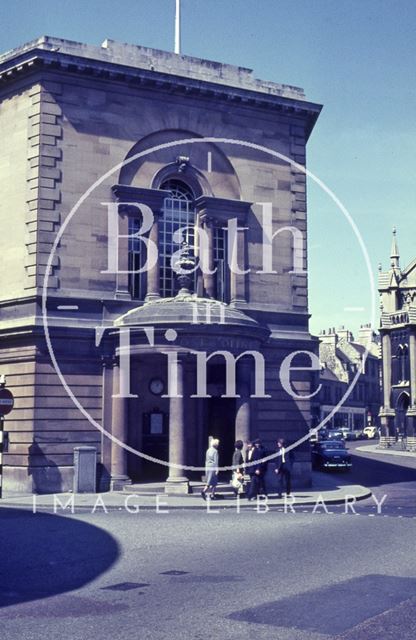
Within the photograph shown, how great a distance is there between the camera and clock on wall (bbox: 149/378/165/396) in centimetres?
2862

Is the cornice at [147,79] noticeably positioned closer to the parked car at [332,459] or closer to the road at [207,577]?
the road at [207,577]

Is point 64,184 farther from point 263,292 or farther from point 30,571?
point 30,571

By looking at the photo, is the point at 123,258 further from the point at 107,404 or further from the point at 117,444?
the point at 117,444

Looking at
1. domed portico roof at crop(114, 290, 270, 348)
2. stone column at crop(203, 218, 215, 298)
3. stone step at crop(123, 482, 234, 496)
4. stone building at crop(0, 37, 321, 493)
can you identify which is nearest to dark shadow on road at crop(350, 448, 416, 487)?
stone building at crop(0, 37, 321, 493)

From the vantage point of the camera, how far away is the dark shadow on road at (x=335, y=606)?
912 centimetres

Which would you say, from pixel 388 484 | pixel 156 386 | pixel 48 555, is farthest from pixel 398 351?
pixel 48 555

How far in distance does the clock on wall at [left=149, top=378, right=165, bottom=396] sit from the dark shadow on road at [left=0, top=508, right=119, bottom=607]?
384 inches

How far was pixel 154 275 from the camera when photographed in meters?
28.5

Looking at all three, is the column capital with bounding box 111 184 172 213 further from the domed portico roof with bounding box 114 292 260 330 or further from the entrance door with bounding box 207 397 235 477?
the entrance door with bounding box 207 397 235 477

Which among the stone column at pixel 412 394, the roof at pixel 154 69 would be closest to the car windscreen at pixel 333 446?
the roof at pixel 154 69

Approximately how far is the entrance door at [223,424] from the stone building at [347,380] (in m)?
80.2

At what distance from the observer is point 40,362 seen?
26047mm

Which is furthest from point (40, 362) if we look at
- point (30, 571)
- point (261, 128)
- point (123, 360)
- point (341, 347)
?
point (341, 347)

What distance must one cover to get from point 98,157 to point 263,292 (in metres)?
7.60
